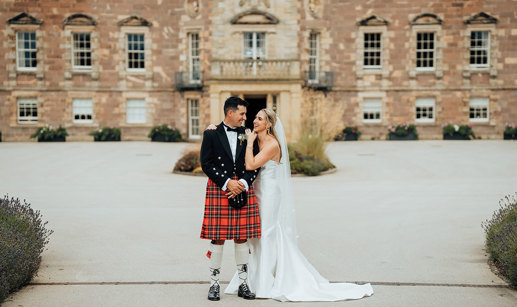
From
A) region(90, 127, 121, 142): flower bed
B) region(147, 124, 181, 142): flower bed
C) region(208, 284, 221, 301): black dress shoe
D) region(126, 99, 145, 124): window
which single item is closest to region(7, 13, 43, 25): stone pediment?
region(126, 99, 145, 124): window

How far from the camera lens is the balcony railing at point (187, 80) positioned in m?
34.0

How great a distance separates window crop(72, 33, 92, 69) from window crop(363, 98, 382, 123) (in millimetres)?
15125

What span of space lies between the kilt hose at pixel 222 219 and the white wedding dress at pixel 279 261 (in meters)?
0.25

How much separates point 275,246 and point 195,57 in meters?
28.6

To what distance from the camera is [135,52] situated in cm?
3534

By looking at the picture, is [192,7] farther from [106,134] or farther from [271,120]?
[271,120]

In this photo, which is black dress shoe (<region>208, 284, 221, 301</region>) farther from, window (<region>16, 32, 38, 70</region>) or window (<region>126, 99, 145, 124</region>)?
window (<region>16, 32, 38, 70</region>)

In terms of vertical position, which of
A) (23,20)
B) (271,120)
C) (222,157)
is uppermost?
(23,20)

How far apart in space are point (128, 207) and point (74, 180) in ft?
18.6

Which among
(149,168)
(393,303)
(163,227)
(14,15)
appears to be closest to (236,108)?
(393,303)

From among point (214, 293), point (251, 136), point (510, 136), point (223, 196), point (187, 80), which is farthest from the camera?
point (510, 136)

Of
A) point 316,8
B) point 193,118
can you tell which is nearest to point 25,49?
point 193,118

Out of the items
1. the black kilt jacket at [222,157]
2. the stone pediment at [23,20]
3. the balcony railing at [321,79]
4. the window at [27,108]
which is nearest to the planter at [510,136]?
the balcony railing at [321,79]

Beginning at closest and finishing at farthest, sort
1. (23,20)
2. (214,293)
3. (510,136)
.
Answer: (214,293)
(510,136)
(23,20)
